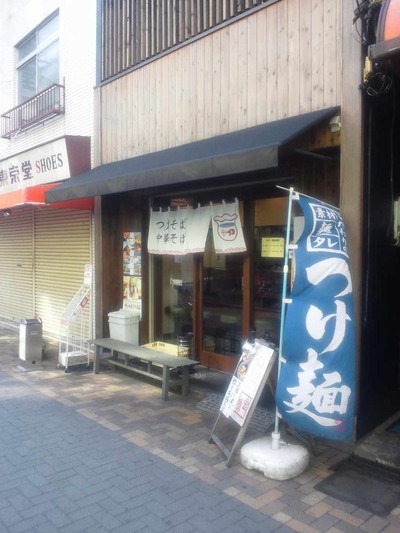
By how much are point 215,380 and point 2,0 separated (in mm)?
12070

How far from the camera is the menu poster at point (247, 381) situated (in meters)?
4.42

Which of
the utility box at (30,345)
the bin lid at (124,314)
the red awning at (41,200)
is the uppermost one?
the red awning at (41,200)

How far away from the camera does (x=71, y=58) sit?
9.82m

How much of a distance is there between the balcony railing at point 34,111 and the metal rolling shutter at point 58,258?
2101 millimetres

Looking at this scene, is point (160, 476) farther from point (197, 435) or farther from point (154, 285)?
point (154, 285)

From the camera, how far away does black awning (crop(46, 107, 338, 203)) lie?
4.82 metres

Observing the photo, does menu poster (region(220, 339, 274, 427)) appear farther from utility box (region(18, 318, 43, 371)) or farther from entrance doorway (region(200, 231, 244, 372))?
utility box (region(18, 318, 43, 371))

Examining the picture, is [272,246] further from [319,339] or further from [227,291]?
[319,339]

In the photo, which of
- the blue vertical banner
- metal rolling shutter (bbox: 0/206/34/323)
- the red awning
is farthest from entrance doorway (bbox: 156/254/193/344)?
metal rolling shutter (bbox: 0/206/34/323)

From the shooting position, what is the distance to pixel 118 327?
321 inches

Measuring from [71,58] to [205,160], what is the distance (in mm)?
6133

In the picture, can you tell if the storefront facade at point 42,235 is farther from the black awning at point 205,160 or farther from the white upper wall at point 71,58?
the black awning at point 205,160

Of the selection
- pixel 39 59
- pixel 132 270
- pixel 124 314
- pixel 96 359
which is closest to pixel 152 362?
pixel 96 359

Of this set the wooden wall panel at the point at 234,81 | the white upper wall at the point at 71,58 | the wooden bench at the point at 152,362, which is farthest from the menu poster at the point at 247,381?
the white upper wall at the point at 71,58
